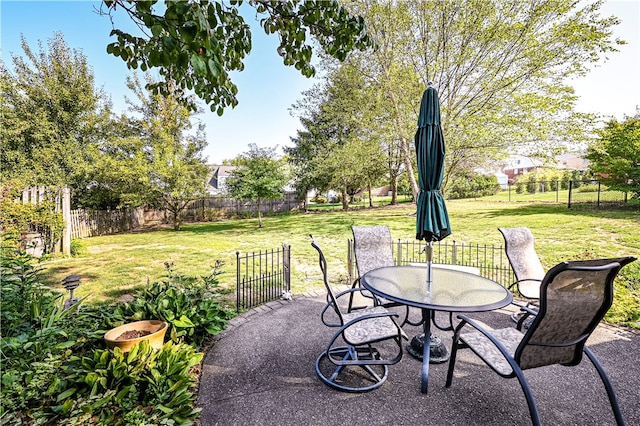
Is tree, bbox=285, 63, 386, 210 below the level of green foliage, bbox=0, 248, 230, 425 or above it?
above

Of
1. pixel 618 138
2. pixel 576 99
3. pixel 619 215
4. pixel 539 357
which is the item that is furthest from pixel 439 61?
pixel 539 357

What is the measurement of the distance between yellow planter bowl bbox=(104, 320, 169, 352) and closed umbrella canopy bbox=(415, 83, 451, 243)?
2.81 meters

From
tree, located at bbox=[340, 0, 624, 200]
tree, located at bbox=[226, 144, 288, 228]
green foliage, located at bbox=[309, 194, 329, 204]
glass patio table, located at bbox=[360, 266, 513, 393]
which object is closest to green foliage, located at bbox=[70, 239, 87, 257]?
tree, located at bbox=[226, 144, 288, 228]

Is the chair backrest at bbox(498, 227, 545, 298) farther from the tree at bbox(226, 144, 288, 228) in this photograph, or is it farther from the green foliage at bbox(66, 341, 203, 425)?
the tree at bbox(226, 144, 288, 228)

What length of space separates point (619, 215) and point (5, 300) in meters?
15.2

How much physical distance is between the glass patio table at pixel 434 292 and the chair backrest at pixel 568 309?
398mm

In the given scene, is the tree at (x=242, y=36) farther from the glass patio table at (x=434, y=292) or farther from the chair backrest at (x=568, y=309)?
the chair backrest at (x=568, y=309)

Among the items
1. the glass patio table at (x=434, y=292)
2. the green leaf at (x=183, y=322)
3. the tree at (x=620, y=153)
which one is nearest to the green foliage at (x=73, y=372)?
the green leaf at (x=183, y=322)

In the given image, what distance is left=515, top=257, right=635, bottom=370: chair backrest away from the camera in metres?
1.78

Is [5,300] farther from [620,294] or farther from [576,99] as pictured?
[576,99]

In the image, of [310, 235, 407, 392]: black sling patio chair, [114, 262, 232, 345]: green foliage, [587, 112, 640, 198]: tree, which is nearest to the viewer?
[310, 235, 407, 392]: black sling patio chair

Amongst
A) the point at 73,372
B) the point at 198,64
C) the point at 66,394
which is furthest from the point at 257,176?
the point at 198,64

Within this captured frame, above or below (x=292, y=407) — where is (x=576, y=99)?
above

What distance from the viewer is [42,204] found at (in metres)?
7.08
